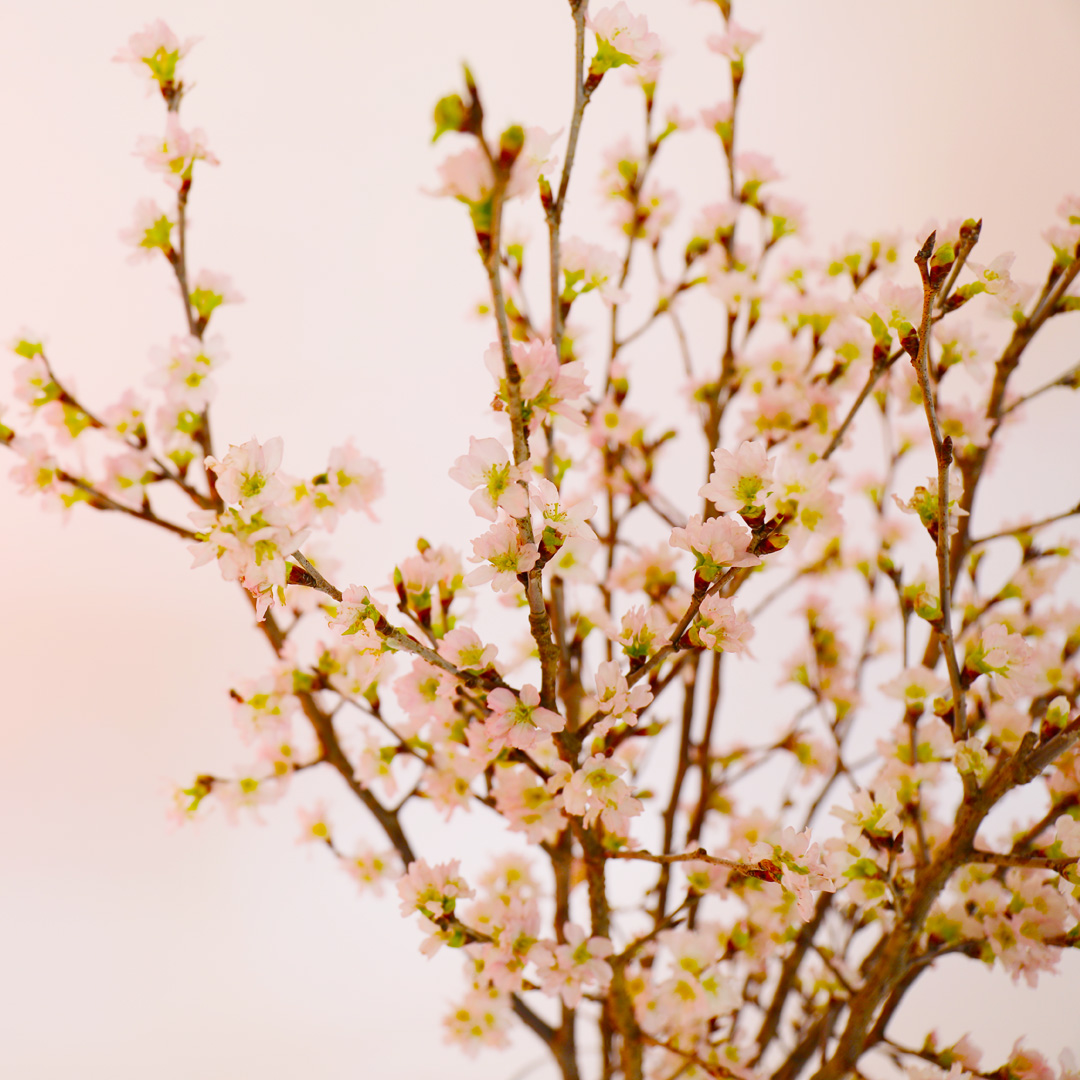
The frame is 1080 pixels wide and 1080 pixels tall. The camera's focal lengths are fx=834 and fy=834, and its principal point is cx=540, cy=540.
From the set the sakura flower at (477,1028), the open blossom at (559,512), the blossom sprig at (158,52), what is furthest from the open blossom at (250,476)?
the sakura flower at (477,1028)

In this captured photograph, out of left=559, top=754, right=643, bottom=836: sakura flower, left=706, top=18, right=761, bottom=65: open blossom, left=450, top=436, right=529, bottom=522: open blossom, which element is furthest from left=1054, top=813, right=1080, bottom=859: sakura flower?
left=706, top=18, right=761, bottom=65: open blossom

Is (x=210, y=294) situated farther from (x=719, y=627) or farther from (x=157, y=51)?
(x=719, y=627)

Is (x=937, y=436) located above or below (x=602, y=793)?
above

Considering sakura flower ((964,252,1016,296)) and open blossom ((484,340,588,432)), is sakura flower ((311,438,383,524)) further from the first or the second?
sakura flower ((964,252,1016,296))

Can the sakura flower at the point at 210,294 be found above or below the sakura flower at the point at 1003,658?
above

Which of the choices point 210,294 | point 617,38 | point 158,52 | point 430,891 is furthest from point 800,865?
point 158,52

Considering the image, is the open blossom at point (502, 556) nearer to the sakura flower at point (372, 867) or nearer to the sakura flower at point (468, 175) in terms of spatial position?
the sakura flower at point (468, 175)

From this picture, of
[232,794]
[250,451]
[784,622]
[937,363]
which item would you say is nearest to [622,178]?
[937,363]
